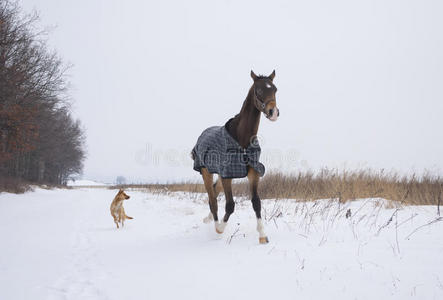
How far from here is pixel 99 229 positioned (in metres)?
6.20

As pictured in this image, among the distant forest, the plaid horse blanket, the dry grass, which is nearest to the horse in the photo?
the plaid horse blanket

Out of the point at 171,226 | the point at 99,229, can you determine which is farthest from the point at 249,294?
the point at 99,229

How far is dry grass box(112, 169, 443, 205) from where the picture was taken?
7113mm

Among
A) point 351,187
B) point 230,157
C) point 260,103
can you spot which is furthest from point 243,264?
point 351,187

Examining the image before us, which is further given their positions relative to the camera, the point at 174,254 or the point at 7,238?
the point at 7,238

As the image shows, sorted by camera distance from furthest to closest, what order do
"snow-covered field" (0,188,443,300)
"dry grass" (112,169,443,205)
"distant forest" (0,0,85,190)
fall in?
"distant forest" (0,0,85,190) < "dry grass" (112,169,443,205) < "snow-covered field" (0,188,443,300)

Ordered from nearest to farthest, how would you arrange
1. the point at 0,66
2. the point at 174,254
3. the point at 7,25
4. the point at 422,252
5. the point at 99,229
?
the point at 422,252 < the point at 174,254 < the point at 99,229 < the point at 0,66 < the point at 7,25

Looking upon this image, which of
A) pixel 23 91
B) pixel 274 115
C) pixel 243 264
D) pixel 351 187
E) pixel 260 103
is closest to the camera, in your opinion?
pixel 243 264

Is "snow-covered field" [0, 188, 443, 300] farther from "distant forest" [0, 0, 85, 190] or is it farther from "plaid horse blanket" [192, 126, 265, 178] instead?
"distant forest" [0, 0, 85, 190]

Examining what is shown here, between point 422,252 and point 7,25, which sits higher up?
point 7,25

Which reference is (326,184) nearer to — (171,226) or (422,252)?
(171,226)

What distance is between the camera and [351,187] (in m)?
8.09

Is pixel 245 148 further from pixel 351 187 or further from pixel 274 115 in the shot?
pixel 351 187

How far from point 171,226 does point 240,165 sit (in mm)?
3175
